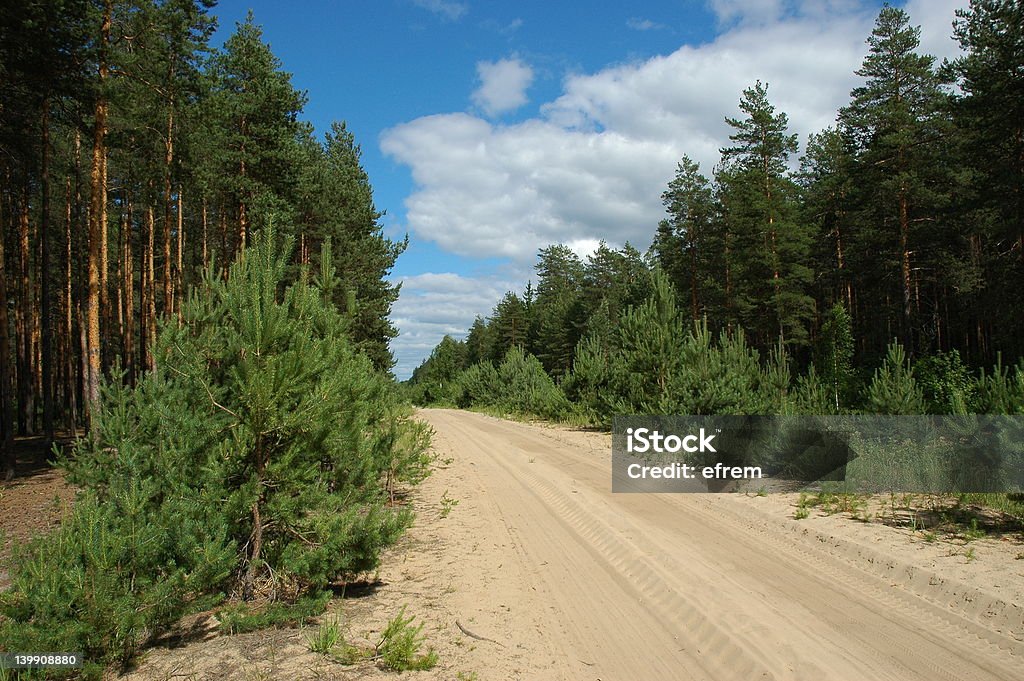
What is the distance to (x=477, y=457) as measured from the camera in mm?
17406

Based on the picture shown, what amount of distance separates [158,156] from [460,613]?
1592 cm

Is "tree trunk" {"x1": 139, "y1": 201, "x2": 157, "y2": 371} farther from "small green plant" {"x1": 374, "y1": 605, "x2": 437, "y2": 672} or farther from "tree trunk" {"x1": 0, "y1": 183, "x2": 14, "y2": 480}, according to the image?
"small green plant" {"x1": 374, "y1": 605, "x2": 437, "y2": 672}

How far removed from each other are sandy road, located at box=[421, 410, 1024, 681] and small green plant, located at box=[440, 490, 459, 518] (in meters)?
0.52

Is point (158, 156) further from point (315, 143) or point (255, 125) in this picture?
point (315, 143)

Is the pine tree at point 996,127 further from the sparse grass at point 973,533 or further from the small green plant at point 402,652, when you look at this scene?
the small green plant at point 402,652

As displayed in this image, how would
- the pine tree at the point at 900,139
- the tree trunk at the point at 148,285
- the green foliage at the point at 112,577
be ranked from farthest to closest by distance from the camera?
the pine tree at the point at 900,139, the tree trunk at the point at 148,285, the green foliage at the point at 112,577

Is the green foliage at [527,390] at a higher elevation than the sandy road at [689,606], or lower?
higher

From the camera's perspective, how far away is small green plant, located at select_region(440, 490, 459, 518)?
1058 cm

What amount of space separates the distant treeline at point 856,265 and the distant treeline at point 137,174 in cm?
909

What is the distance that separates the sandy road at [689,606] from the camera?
4750 mm

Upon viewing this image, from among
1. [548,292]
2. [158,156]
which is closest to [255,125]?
[158,156]

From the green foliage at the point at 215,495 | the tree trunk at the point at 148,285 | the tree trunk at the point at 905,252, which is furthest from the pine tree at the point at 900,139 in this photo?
the tree trunk at the point at 148,285

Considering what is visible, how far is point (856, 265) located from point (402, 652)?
1430 inches

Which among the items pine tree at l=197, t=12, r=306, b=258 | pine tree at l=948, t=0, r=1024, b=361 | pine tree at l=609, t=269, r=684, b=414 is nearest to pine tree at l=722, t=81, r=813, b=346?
pine tree at l=948, t=0, r=1024, b=361
